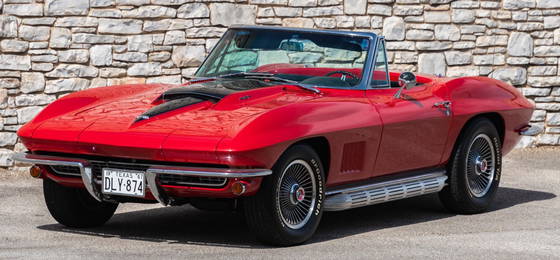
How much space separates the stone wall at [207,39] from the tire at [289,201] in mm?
5056

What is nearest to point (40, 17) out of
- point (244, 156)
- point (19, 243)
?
point (19, 243)

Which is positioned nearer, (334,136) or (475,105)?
(334,136)

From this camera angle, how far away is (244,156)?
6.30m

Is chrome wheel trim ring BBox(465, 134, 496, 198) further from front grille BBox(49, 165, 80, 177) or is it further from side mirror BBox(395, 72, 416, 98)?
front grille BBox(49, 165, 80, 177)

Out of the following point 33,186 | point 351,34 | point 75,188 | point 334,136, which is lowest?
point 33,186

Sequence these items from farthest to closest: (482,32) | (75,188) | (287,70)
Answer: (482,32)
(287,70)
(75,188)

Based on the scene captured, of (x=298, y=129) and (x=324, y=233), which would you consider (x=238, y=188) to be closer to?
(x=298, y=129)

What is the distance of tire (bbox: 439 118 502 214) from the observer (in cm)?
853

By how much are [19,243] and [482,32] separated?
7453 mm

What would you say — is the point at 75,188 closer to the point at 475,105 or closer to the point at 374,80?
the point at 374,80

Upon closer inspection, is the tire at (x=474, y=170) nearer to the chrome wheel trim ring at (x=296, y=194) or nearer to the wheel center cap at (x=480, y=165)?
the wheel center cap at (x=480, y=165)

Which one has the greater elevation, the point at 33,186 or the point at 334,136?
the point at 334,136

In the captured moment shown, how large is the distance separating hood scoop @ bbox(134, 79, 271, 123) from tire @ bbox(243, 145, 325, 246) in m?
0.70

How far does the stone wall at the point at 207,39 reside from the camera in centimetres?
1134
